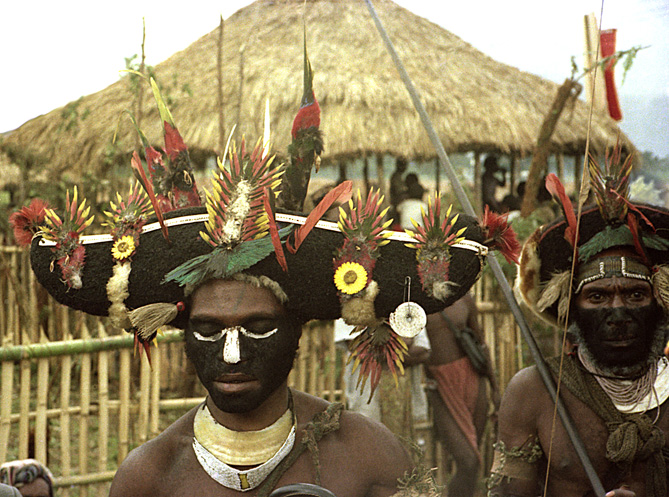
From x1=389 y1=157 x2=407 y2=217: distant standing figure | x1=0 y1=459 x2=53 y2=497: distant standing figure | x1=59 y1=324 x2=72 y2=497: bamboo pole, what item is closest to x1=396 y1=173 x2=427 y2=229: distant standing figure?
x1=389 y1=157 x2=407 y2=217: distant standing figure

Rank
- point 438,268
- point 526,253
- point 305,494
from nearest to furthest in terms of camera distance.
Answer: point 305,494 → point 438,268 → point 526,253

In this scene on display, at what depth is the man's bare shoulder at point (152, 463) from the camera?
7.76ft

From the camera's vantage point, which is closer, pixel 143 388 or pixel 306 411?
pixel 306 411

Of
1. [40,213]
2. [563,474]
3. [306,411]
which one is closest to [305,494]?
[306,411]

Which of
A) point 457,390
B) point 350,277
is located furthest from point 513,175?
point 350,277

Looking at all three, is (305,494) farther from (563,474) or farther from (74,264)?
(563,474)

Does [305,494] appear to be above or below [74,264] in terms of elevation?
below

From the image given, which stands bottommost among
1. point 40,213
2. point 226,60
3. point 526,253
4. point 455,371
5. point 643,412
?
point 455,371

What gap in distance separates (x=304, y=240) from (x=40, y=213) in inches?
32.1

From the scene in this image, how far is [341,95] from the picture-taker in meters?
10.4

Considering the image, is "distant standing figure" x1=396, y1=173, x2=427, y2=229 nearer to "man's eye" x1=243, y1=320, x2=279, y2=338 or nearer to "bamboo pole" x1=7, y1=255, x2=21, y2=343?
"bamboo pole" x1=7, y1=255, x2=21, y2=343

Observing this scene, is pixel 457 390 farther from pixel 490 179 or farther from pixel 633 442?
pixel 490 179

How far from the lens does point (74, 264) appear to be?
227 centimetres

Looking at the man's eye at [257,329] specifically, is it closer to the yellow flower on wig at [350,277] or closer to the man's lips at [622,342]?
the yellow flower on wig at [350,277]
